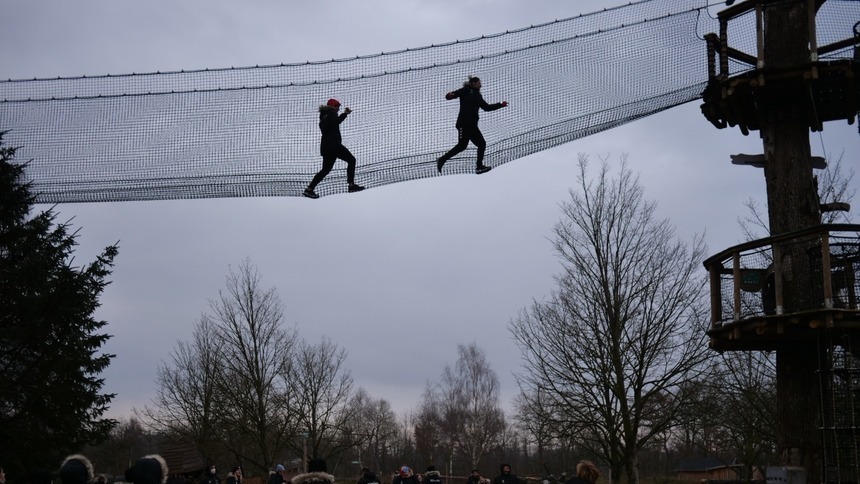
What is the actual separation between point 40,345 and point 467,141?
11370 millimetres

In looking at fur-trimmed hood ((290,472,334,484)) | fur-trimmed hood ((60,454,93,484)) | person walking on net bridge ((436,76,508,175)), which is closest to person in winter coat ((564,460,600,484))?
fur-trimmed hood ((290,472,334,484))

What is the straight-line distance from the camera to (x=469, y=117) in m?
10.6

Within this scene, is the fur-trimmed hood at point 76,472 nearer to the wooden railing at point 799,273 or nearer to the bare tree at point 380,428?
the wooden railing at point 799,273

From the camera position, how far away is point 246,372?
3016 cm

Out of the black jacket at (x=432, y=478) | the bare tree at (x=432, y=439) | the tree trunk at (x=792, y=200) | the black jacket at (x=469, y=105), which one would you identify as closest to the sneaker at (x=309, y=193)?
the black jacket at (x=469, y=105)

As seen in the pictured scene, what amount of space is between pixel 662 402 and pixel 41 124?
17627 mm

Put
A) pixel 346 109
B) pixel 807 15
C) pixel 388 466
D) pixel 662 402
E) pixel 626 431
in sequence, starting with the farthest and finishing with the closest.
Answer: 1. pixel 388 466
2. pixel 662 402
3. pixel 626 431
4. pixel 807 15
5. pixel 346 109

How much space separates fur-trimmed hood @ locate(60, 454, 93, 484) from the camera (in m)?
5.95

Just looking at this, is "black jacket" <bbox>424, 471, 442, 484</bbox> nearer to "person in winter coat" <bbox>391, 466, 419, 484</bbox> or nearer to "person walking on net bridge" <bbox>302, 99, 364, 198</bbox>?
"person in winter coat" <bbox>391, 466, 419, 484</bbox>

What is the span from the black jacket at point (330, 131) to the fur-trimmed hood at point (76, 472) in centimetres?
558

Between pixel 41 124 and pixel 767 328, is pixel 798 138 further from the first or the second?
pixel 41 124

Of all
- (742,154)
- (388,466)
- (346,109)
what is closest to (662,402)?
(742,154)

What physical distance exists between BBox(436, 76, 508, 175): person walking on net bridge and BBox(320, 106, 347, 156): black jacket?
1316mm

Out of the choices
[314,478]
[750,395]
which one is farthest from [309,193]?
[750,395]
